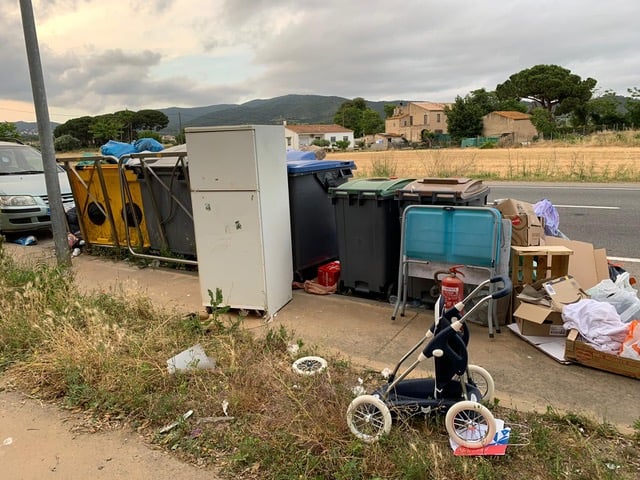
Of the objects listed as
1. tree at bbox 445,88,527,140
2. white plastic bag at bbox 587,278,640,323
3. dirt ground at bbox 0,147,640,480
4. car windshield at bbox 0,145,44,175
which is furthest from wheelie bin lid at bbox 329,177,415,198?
tree at bbox 445,88,527,140

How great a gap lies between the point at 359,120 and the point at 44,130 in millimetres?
118350

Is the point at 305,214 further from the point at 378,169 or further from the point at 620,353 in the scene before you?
the point at 378,169

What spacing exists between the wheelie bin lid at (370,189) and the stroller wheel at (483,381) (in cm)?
209

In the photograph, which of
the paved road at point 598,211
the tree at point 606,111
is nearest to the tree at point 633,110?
the tree at point 606,111

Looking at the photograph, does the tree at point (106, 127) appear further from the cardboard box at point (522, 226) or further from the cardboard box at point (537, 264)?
the cardboard box at point (537, 264)

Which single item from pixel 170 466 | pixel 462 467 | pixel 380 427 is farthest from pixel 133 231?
pixel 462 467

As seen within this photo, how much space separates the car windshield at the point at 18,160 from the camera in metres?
9.43

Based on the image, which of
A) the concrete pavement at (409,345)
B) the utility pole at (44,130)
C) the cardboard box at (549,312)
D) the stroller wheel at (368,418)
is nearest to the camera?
the stroller wheel at (368,418)

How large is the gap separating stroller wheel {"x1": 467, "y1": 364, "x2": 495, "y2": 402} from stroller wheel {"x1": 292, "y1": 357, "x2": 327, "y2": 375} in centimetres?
Answer: 99

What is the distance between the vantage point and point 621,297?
382 cm

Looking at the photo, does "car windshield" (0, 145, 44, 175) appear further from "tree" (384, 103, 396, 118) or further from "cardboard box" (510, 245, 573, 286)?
"tree" (384, 103, 396, 118)

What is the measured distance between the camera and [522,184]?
1500 cm

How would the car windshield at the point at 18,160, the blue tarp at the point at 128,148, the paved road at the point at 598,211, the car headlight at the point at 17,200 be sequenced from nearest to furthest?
the paved road at the point at 598,211, the blue tarp at the point at 128,148, the car headlight at the point at 17,200, the car windshield at the point at 18,160

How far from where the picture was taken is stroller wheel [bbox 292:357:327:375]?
333 cm
